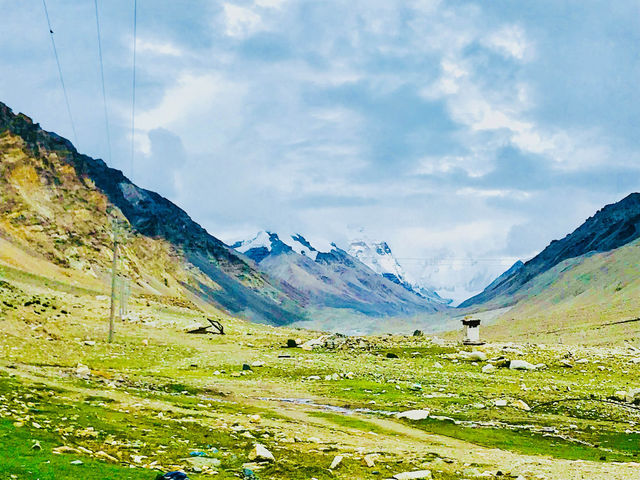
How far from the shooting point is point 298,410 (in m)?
42.4

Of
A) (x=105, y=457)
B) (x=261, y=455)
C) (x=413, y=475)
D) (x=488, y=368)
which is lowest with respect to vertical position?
(x=413, y=475)

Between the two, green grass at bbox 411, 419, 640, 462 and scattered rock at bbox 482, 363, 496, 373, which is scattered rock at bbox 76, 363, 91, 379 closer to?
green grass at bbox 411, 419, 640, 462

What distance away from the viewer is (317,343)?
334 ft

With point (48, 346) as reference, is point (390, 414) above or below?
below

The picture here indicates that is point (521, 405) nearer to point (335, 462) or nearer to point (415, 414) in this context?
point (415, 414)

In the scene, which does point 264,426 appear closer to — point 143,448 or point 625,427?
point 143,448

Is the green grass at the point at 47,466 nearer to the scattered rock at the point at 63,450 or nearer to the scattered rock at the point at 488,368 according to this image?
the scattered rock at the point at 63,450

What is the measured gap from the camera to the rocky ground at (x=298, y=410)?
2359cm

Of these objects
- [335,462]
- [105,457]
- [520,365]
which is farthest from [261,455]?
[520,365]

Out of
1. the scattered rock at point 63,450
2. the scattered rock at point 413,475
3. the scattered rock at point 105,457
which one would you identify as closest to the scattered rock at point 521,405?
the scattered rock at point 413,475

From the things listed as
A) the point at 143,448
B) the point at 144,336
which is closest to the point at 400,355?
the point at 144,336

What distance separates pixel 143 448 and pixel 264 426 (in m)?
9.35

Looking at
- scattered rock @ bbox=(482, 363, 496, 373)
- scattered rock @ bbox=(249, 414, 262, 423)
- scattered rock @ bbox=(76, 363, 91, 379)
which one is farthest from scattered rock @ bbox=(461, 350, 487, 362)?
scattered rock @ bbox=(249, 414, 262, 423)

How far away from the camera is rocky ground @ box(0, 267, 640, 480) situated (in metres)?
23.6
